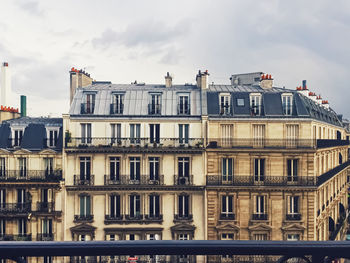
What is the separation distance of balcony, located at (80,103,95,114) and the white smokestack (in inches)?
556

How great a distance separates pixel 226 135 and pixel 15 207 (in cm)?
1812

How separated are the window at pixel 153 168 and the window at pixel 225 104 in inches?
271

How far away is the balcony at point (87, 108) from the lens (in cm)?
3319

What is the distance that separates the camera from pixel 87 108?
33375mm

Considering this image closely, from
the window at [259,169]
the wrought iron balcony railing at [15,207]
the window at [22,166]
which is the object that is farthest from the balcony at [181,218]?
the window at [22,166]

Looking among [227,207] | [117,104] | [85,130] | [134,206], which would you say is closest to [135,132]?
[117,104]

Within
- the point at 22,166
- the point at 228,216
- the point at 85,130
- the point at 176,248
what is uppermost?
the point at 85,130

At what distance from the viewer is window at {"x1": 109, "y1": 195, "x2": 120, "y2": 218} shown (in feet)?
102

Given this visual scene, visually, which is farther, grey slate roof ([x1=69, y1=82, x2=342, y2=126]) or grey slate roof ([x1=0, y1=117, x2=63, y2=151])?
grey slate roof ([x1=0, y1=117, x2=63, y2=151])

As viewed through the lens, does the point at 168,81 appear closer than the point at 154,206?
No

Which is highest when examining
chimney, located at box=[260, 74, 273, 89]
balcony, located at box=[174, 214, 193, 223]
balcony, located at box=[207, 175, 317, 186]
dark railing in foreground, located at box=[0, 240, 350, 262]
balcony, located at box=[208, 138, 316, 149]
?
chimney, located at box=[260, 74, 273, 89]

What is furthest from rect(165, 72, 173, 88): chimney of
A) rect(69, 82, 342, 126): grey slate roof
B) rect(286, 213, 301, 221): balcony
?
rect(286, 213, 301, 221): balcony

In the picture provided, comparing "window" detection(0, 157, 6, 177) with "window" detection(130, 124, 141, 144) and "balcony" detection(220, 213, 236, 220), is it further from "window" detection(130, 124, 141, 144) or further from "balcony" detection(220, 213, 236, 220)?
"balcony" detection(220, 213, 236, 220)

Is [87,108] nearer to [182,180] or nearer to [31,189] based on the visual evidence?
[31,189]
